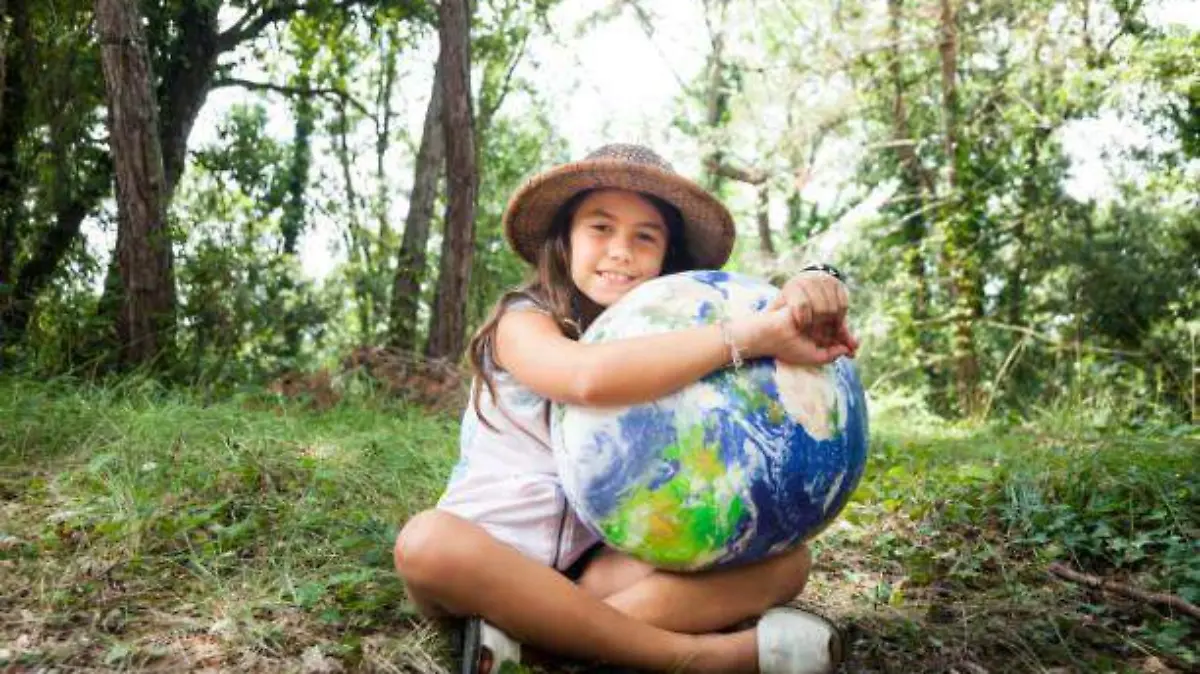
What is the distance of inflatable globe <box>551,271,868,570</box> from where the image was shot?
7.04 feet

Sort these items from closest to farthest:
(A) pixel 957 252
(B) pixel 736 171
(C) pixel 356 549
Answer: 1. (C) pixel 356 549
2. (A) pixel 957 252
3. (B) pixel 736 171

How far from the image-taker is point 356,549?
3.23 meters

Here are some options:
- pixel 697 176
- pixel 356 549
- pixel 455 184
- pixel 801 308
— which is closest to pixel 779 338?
pixel 801 308

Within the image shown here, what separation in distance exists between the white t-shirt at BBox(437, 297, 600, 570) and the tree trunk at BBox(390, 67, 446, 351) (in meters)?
5.58

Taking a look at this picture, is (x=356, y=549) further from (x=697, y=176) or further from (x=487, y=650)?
(x=697, y=176)

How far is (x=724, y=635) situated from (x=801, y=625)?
20 centimetres

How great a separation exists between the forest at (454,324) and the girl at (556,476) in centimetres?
25

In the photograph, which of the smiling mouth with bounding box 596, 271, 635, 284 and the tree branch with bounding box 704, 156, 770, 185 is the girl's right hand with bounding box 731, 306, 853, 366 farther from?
the tree branch with bounding box 704, 156, 770, 185

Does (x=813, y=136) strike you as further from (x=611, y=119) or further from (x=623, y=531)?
(x=623, y=531)

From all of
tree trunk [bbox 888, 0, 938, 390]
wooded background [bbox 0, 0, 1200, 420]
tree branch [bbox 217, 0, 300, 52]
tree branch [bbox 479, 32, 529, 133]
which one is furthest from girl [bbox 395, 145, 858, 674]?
tree branch [bbox 479, 32, 529, 133]

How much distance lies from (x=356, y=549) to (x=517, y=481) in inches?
38.7

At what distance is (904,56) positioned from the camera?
1337 centimetres

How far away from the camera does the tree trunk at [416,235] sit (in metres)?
8.71

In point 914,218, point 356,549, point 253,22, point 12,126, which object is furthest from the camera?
point 914,218
